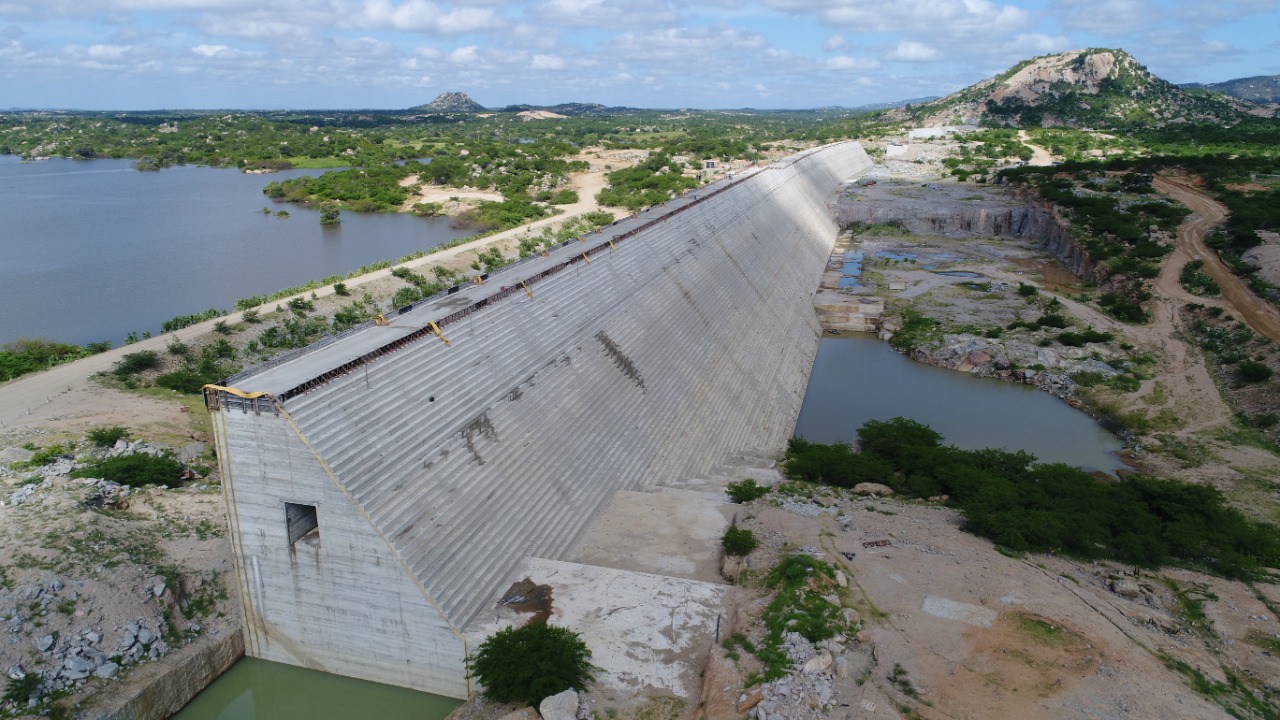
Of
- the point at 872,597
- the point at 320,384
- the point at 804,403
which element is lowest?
the point at 804,403

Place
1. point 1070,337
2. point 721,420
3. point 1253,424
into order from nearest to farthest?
point 721,420 < point 1253,424 < point 1070,337

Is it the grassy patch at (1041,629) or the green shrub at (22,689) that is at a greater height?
the grassy patch at (1041,629)

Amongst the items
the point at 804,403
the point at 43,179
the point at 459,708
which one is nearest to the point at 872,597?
the point at 459,708

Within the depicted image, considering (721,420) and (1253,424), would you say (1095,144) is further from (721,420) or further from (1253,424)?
(721,420)

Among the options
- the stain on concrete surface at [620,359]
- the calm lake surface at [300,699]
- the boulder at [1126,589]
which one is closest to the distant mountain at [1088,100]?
the stain on concrete surface at [620,359]

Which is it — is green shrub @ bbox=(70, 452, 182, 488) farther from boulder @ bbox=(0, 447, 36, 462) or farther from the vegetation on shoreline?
the vegetation on shoreline

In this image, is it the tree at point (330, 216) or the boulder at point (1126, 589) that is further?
the tree at point (330, 216)

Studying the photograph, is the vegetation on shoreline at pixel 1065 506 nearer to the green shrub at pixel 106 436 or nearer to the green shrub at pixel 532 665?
the green shrub at pixel 532 665
